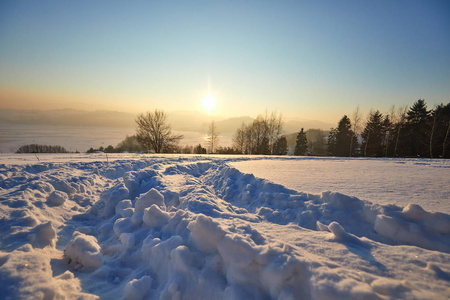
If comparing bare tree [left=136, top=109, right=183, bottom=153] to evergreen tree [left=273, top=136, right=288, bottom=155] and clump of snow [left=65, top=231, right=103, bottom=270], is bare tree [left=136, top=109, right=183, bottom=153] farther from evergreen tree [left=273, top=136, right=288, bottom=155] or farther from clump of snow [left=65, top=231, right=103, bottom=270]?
clump of snow [left=65, top=231, right=103, bottom=270]

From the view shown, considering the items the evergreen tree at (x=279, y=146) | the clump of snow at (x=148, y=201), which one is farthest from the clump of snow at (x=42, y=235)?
the evergreen tree at (x=279, y=146)

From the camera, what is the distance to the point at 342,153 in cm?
3450

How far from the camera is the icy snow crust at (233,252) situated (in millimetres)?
1757

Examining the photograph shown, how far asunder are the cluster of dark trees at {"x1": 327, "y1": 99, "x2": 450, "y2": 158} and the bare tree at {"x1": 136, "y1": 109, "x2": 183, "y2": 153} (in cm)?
2689

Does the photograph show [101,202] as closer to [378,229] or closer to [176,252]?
[176,252]

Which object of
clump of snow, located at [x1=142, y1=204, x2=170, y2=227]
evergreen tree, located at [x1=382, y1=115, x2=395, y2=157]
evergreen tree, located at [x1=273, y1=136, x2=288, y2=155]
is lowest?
clump of snow, located at [x1=142, y1=204, x2=170, y2=227]

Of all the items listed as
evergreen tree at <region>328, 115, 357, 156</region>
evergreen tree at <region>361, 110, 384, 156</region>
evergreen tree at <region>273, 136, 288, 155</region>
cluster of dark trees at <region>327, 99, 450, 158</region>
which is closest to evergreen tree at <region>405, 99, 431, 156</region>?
cluster of dark trees at <region>327, 99, 450, 158</region>

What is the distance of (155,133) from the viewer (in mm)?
29875

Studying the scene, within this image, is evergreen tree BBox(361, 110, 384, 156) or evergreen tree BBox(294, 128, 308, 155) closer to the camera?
evergreen tree BBox(361, 110, 384, 156)

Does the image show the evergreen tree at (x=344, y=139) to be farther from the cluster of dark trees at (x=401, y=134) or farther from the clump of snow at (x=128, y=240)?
the clump of snow at (x=128, y=240)

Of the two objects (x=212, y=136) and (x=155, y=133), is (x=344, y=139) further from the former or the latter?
(x=155, y=133)

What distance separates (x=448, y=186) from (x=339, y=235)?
13.1 feet

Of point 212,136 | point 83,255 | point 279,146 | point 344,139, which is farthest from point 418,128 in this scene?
point 83,255

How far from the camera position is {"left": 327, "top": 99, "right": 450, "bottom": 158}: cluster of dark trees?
2389 centimetres
